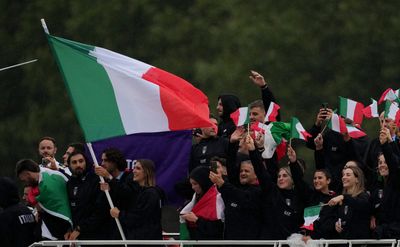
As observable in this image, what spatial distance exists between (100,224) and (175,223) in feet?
45.5

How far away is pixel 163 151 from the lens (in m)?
19.7

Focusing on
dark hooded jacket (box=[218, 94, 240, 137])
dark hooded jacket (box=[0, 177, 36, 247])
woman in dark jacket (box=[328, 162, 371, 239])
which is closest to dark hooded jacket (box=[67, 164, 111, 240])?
dark hooded jacket (box=[0, 177, 36, 247])

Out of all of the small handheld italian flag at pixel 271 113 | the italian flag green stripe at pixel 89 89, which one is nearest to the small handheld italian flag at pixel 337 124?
the small handheld italian flag at pixel 271 113

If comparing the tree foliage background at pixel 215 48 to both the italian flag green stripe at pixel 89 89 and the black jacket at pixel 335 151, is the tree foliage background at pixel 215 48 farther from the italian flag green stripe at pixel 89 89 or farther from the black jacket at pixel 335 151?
the italian flag green stripe at pixel 89 89

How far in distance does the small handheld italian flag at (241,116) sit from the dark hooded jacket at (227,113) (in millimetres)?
1017

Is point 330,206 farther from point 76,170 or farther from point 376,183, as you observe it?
point 76,170

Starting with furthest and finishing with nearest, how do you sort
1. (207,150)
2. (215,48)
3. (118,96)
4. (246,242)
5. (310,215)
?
(215,48) < (207,150) < (118,96) < (310,215) < (246,242)

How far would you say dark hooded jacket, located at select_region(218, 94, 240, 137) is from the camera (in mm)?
20016

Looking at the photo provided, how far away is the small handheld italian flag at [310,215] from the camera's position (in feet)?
57.5

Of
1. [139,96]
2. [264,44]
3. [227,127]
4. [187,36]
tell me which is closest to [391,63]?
[264,44]

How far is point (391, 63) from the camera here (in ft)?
109

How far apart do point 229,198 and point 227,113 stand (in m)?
2.47

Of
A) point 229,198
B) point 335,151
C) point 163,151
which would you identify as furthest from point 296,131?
point 163,151

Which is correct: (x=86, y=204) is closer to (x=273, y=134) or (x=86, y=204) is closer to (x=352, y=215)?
(x=273, y=134)
